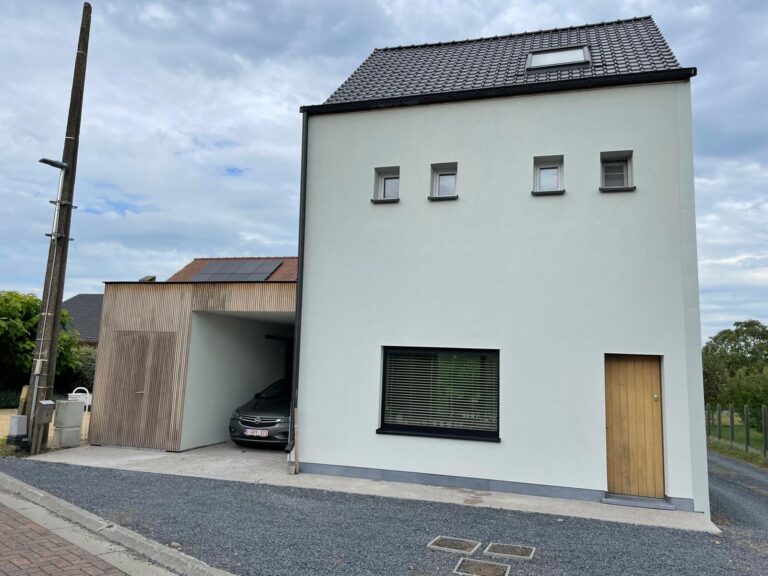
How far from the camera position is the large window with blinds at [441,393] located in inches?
312

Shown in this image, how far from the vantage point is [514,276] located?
795 centimetres

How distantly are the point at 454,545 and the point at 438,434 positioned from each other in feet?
9.21

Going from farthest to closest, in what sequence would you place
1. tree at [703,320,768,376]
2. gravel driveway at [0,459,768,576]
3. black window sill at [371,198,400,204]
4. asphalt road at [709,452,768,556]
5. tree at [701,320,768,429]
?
1. tree at [703,320,768,376]
2. tree at [701,320,768,429]
3. black window sill at [371,198,400,204]
4. asphalt road at [709,452,768,556]
5. gravel driveway at [0,459,768,576]

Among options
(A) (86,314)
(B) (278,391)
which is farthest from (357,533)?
(A) (86,314)

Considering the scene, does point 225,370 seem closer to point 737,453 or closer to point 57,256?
point 57,256

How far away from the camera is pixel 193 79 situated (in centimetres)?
1096

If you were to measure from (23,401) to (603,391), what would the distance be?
9895mm

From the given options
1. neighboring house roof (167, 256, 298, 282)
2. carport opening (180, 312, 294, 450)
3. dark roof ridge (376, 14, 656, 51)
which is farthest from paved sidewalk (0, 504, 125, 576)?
dark roof ridge (376, 14, 656, 51)

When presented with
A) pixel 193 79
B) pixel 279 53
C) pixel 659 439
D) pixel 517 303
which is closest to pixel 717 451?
pixel 659 439

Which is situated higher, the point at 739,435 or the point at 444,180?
the point at 444,180

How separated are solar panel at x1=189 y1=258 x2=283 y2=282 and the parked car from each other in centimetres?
356

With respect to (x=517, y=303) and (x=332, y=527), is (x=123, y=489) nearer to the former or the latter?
(x=332, y=527)

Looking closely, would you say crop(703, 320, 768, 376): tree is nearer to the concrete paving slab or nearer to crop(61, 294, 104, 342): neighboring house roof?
the concrete paving slab

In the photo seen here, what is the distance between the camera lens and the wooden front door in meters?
7.26
